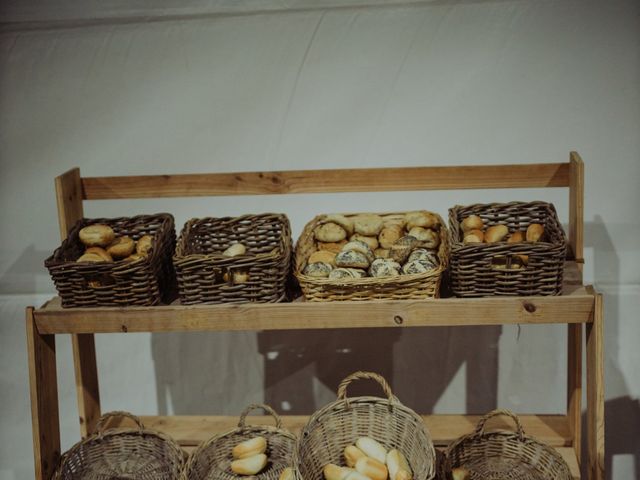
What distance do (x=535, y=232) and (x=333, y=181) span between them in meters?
0.63

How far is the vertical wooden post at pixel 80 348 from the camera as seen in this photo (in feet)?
7.30

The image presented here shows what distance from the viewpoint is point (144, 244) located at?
6.74ft

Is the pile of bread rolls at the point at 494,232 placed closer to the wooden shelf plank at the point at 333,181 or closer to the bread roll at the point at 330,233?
the wooden shelf plank at the point at 333,181

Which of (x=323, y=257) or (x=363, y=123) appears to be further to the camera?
(x=363, y=123)

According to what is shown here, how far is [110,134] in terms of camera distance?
8.82 feet

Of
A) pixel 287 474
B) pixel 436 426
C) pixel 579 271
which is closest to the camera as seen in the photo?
pixel 287 474

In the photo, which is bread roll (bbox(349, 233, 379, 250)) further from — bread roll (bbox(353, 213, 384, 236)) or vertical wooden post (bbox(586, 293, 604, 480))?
vertical wooden post (bbox(586, 293, 604, 480))

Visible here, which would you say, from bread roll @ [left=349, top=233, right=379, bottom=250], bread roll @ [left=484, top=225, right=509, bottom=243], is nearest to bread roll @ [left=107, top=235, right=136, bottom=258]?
bread roll @ [left=349, top=233, right=379, bottom=250]

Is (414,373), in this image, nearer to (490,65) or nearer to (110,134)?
(490,65)

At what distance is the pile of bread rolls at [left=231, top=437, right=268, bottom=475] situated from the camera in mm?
2107

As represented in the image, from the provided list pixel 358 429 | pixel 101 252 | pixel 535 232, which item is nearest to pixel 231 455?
pixel 358 429

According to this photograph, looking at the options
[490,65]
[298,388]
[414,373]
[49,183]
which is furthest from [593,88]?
[49,183]

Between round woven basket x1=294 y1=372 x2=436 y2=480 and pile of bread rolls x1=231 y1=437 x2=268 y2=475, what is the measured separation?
0.69 ft

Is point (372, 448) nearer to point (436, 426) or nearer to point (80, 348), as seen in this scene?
point (436, 426)
